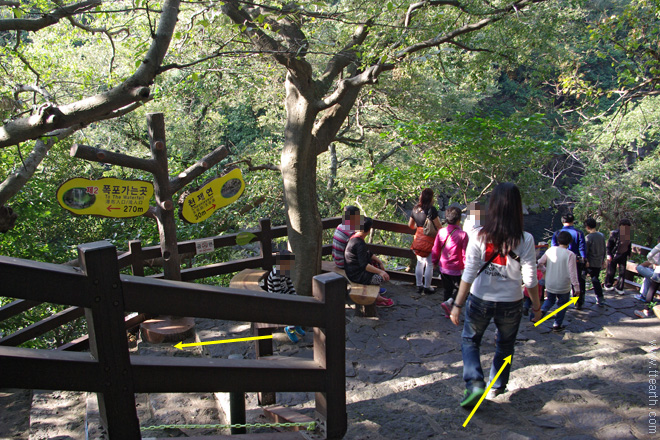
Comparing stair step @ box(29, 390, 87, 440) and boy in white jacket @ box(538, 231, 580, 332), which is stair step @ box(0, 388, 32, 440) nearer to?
stair step @ box(29, 390, 87, 440)

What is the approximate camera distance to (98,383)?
2029 millimetres

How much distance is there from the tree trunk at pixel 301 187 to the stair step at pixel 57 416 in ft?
9.56

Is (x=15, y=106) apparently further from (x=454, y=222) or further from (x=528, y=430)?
(x=528, y=430)

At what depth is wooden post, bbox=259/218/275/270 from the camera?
21.4 feet

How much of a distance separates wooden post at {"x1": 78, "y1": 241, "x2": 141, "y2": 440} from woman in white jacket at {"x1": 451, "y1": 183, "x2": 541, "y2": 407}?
238cm

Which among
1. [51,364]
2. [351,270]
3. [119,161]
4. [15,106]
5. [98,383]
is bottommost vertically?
[351,270]

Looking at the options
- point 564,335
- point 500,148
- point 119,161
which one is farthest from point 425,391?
point 500,148

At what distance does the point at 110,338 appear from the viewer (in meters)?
2.03

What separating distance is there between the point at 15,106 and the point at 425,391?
6213 millimetres

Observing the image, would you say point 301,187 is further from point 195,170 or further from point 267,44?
point 267,44

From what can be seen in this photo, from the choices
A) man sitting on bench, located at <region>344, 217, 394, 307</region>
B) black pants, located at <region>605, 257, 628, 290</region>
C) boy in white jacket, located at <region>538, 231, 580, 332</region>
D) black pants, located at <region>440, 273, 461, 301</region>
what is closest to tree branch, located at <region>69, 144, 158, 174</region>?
man sitting on bench, located at <region>344, 217, 394, 307</region>

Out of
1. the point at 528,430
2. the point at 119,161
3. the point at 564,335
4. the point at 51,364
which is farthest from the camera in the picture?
the point at 564,335
